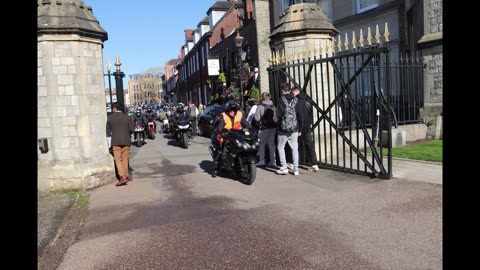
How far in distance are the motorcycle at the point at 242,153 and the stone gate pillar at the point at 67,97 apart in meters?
2.68

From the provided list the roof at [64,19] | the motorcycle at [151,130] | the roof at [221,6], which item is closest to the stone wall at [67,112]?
the roof at [64,19]

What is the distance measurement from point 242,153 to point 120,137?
254cm

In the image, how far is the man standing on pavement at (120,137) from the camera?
8039mm

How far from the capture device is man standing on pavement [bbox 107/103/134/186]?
804 cm

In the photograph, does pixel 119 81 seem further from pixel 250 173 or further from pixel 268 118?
pixel 250 173

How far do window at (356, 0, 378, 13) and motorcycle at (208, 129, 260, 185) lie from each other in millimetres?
11792

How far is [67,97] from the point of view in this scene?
7629mm

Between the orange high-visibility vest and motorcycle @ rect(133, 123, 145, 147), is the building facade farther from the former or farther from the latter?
the orange high-visibility vest

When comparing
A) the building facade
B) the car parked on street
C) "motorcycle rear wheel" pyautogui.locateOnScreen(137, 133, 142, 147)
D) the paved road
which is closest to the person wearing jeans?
the paved road

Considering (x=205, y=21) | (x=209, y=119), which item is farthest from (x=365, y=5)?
(x=205, y=21)
